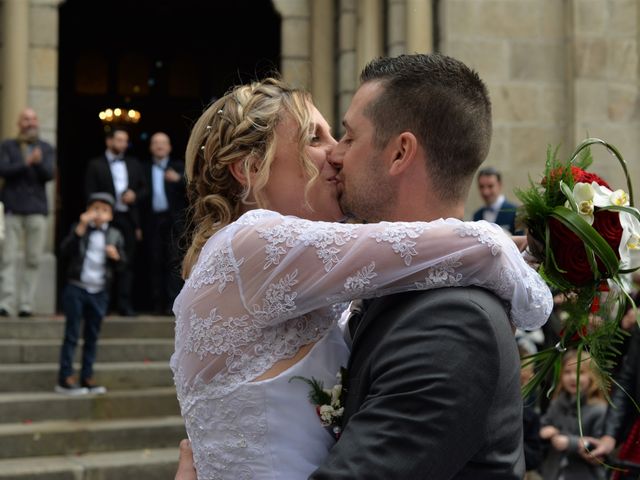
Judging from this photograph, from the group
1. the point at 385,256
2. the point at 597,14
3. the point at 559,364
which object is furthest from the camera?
the point at 597,14

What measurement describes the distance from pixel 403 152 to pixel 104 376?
25.2 ft

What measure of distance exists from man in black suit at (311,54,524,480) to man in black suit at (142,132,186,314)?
345 inches

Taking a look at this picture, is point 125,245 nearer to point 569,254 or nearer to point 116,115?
point 116,115

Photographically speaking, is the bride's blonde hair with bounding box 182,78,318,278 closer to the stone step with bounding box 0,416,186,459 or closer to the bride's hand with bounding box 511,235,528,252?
the bride's hand with bounding box 511,235,528,252

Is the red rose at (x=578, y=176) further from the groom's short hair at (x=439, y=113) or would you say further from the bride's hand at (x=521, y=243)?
the groom's short hair at (x=439, y=113)

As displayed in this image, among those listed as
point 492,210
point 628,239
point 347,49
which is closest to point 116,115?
point 347,49

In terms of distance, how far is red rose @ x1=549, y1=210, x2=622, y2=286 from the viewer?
2617 millimetres

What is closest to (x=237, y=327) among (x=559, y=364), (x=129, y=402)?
(x=559, y=364)

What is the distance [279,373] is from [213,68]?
1315 cm

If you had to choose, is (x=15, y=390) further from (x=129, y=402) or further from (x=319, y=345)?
(x=319, y=345)

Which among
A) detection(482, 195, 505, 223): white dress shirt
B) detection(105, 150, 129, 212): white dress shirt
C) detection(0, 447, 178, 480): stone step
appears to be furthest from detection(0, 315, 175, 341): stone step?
detection(482, 195, 505, 223): white dress shirt

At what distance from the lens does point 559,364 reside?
298 centimetres

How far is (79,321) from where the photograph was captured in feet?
29.4

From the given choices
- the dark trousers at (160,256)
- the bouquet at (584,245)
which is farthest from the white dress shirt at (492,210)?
the bouquet at (584,245)
